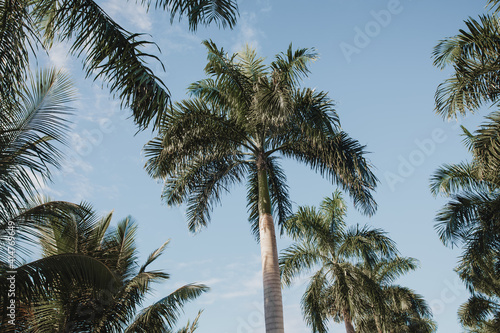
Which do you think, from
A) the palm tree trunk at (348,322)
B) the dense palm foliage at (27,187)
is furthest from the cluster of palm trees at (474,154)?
the dense palm foliage at (27,187)

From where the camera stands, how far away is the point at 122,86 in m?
4.93

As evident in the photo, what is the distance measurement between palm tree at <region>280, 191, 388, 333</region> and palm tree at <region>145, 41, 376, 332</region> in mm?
2871

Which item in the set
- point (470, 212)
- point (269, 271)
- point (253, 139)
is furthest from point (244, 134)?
point (470, 212)

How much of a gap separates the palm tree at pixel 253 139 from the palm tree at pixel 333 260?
2.87 meters

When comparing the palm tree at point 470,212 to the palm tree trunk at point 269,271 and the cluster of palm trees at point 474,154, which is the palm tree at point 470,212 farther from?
the palm tree trunk at point 269,271

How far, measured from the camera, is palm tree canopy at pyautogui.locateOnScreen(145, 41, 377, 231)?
31.4 ft

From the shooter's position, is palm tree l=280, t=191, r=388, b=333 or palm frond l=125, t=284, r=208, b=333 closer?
palm frond l=125, t=284, r=208, b=333

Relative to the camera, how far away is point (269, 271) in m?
8.95

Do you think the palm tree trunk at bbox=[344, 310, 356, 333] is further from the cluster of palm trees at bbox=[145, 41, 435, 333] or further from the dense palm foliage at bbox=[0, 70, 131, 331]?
the dense palm foliage at bbox=[0, 70, 131, 331]

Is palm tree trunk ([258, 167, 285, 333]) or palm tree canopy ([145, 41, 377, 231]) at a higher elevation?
palm tree canopy ([145, 41, 377, 231])

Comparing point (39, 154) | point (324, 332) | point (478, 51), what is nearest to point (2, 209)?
point (39, 154)

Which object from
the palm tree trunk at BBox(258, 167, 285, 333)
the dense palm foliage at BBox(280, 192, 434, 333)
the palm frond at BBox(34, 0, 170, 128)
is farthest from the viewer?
the dense palm foliage at BBox(280, 192, 434, 333)

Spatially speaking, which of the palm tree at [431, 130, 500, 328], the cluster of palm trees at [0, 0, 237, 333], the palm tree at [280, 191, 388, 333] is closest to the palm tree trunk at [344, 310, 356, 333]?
the palm tree at [280, 191, 388, 333]

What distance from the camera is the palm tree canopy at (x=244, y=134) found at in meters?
9.59
